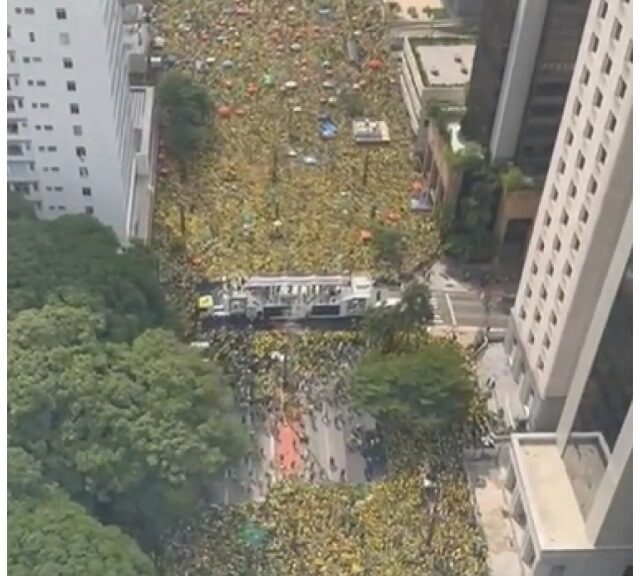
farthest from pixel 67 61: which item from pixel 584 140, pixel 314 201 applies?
pixel 584 140

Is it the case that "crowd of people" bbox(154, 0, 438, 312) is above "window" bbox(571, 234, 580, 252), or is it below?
below

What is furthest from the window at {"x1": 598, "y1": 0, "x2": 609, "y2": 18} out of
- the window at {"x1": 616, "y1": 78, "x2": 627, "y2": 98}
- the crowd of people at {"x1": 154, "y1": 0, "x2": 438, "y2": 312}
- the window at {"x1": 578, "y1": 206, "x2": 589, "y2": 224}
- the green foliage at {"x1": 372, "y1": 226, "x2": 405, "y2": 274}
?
the crowd of people at {"x1": 154, "y1": 0, "x2": 438, "y2": 312}

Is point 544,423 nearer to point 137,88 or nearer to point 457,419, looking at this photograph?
point 457,419

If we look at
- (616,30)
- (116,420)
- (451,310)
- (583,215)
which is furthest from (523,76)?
(116,420)

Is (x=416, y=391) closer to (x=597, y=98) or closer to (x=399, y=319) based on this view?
(x=399, y=319)

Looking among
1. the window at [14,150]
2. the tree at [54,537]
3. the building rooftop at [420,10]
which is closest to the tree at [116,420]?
the tree at [54,537]

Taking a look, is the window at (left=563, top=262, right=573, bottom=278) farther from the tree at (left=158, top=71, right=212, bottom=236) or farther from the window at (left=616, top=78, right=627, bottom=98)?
the tree at (left=158, top=71, right=212, bottom=236)
